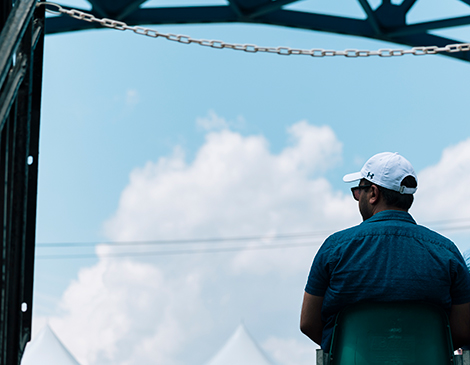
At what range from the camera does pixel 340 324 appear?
6.14 ft

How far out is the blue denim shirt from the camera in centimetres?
184

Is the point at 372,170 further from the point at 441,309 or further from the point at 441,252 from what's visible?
the point at 441,309

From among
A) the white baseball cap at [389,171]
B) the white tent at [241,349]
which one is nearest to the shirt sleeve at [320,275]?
the white baseball cap at [389,171]

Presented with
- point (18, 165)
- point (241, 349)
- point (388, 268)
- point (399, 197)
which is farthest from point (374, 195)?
point (241, 349)

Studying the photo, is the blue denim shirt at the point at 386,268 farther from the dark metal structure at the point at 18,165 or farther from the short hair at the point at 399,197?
the dark metal structure at the point at 18,165

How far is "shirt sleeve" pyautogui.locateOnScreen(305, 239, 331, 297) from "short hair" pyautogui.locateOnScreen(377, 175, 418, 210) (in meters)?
0.29

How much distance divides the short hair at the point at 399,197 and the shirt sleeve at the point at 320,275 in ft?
0.96

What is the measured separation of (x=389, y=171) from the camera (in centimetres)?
205

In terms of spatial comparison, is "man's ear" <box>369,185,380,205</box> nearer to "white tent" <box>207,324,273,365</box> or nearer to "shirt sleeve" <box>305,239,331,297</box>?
"shirt sleeve" <box>305,239,331,297</box>

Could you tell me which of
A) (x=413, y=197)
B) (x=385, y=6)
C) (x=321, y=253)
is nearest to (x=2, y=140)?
(x=321, y=253)

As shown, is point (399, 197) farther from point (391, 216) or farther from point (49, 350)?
point (49, 350)

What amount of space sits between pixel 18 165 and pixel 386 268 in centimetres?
121

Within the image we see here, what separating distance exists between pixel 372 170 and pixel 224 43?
1.50 metres

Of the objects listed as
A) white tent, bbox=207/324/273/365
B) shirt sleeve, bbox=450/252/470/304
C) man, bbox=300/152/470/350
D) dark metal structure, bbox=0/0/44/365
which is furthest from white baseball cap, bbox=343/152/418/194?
white tent, bbox=207/324/273/365
